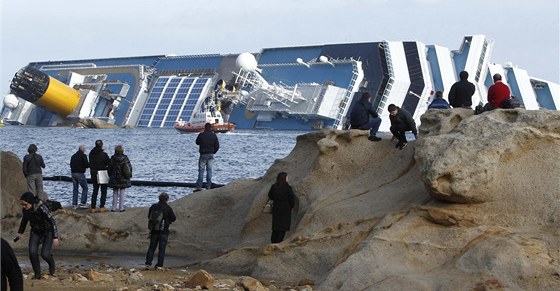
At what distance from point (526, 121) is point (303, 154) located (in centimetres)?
454

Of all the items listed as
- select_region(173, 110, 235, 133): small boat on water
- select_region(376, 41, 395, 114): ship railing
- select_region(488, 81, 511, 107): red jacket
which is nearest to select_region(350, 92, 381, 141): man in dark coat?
select_region(488, 81, 511, 107): red jacket

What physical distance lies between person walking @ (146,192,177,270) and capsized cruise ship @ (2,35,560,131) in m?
61.7

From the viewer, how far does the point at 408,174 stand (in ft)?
42.9

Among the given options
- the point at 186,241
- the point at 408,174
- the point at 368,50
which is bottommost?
the point at 186,241

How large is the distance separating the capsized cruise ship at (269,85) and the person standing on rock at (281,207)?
61511 millimetres

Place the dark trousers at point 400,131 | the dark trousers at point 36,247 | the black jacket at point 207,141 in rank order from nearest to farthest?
the dark trousers at point 36,247
the dark trousers at point 400,131
the black jacket at point 207,141

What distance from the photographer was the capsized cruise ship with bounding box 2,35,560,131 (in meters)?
78.4

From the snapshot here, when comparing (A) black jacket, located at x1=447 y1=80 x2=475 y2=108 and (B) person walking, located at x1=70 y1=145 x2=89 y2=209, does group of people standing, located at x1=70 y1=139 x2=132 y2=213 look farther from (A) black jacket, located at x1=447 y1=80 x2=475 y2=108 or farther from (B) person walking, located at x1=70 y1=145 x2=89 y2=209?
(A) black jacket, located at x1=447 y1=80 x2=475 y2=108

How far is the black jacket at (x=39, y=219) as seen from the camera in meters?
11.8

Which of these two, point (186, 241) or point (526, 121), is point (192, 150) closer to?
point (186, 241)

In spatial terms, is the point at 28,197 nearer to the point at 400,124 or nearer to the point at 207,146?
the point at 400,124

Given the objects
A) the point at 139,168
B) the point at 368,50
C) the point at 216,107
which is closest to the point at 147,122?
the point at 216,107

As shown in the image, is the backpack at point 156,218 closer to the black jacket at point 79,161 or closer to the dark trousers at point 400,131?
the dark trousers at point 400,131

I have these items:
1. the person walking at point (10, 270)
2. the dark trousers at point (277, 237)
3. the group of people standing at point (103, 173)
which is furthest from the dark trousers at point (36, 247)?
the group of people standing at point (103, 173)
